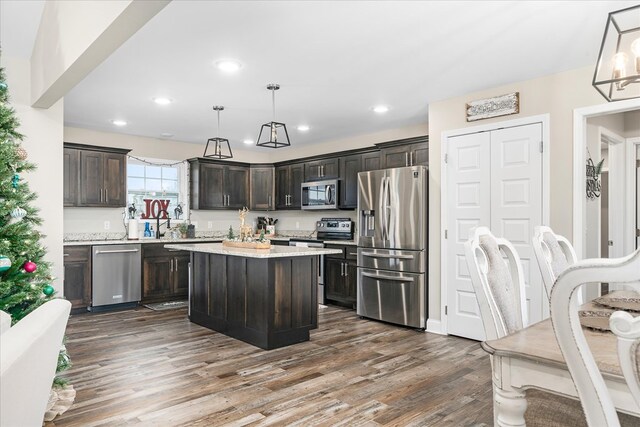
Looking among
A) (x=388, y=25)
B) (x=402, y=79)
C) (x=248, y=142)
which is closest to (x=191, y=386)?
(x=388, y=25)

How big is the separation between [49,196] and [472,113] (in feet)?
Result: 13.1

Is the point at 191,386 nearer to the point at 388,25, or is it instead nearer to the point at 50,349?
the point at 50,349

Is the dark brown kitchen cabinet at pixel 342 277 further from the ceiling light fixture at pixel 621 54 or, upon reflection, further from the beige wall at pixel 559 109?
the ceiling light fixture at pixel 621 54

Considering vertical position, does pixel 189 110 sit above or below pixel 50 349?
above

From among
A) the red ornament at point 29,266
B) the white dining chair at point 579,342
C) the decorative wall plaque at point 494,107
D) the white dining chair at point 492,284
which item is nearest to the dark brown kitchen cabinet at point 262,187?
the decorative wall plaque at point 494,107

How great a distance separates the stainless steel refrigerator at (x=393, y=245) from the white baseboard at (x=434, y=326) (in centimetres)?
6

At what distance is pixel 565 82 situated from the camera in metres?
3.62

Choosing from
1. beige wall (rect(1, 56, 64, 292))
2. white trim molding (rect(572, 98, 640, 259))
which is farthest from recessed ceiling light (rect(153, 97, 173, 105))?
white trim molding (rect(572, 98, 640, 259))

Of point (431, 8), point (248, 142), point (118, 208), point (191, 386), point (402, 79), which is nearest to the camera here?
point (431, 8)

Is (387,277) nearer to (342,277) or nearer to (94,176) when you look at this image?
(342,277)

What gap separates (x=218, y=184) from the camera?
700 cm

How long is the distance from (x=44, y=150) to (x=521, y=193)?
166 inches

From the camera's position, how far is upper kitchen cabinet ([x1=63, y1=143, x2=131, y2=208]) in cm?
552

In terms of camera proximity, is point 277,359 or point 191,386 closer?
point 191,386
